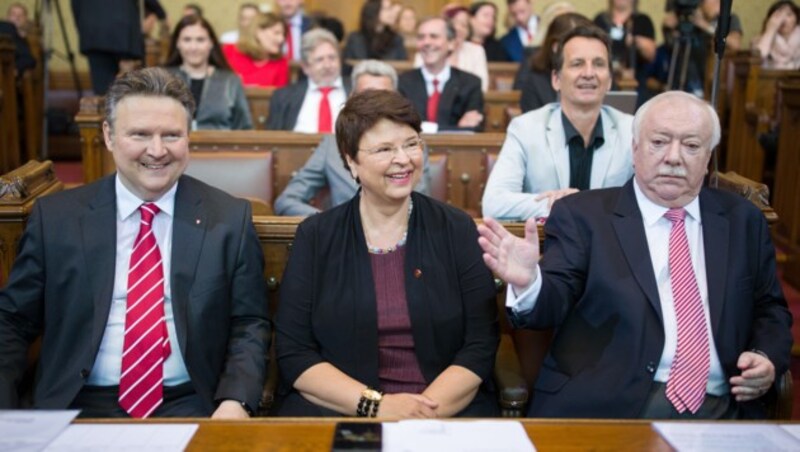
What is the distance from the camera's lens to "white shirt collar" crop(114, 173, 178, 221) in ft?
7.06

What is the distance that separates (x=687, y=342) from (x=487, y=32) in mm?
6270

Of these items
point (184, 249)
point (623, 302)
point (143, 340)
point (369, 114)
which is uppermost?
point (369, 114)

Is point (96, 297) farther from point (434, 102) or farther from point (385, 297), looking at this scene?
point (434, 102)

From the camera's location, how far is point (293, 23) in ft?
26.0

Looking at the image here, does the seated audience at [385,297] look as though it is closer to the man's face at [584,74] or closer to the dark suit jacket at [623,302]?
the dark suit jacket at [623,302]

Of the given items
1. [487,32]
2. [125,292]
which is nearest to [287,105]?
[125,292]

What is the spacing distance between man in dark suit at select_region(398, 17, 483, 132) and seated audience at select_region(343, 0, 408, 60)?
1897mm

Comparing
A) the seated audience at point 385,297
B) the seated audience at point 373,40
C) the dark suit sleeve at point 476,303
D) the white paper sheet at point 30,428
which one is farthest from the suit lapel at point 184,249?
the seated audience at point 373,40

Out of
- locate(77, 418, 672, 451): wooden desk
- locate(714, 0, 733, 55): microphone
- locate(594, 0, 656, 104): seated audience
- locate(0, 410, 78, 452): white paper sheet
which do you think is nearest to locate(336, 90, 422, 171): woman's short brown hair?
locate(77, 418, 672, 451): wooden desk

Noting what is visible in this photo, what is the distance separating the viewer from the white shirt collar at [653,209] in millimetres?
2199

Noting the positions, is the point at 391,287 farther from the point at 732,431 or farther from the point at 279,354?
the point at 732,431

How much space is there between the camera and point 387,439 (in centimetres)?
148

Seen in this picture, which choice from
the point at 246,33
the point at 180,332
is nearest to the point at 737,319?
the point at 180,332

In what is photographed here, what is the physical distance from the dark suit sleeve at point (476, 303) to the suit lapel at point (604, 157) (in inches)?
33.1
